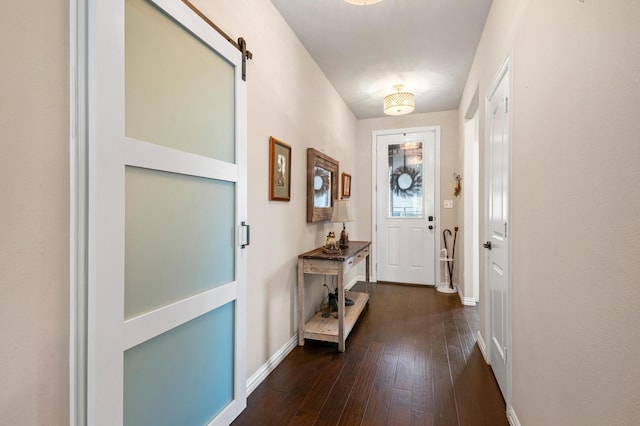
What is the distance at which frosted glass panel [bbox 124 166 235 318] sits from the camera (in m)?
1.16

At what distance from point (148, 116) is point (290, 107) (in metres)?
1.53

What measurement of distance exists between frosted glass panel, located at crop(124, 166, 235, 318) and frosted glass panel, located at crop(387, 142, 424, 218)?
355 centimetres

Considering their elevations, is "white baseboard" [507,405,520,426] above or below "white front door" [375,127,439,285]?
below

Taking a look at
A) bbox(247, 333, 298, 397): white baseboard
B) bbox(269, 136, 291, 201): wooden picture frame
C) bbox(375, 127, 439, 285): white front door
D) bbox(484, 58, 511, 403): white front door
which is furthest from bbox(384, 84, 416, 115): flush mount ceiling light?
bbox(247, 333, 298, 397): white baseboard

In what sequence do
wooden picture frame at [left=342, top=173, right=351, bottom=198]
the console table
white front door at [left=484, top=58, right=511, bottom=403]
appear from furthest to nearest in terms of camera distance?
1. wooden picture frame at [left=342, top=173, right=351, bottom=198]
2. the console table
3. white front door at [left=484, top=58, right=511, bottom=403]

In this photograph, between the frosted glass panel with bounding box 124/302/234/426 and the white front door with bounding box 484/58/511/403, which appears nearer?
the frosted glass panel with bounding box 124/302/234/426

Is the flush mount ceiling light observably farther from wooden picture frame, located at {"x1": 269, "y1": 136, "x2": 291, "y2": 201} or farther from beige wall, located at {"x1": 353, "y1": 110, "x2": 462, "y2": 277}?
wooden picture frame, located at {"x1": 269, "y1": 136, "x2": 291, "y2": 201}

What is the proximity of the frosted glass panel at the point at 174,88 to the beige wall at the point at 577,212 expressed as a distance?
148 centimetres

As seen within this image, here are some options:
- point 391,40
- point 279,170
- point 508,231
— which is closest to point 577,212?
point 508,231

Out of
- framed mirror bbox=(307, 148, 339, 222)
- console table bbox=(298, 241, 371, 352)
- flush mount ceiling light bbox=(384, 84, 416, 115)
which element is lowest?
console table bbox=(298, 241, 371, 352)

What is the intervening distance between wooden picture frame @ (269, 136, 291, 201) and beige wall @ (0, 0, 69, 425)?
1376mm

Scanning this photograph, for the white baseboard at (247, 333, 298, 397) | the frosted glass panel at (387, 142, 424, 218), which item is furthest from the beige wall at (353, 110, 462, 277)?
the white baseboard at (247, 333, 298, 397)

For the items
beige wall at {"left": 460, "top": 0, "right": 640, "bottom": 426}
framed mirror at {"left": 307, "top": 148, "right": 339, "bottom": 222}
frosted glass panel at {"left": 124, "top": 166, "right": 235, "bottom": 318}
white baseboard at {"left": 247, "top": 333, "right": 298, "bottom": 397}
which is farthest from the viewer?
framed mirror at {"left": 307, "top": 148, "right": 339, "bottom": 222}

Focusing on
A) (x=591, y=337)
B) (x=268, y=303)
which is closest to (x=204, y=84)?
(x=268, y=303)
